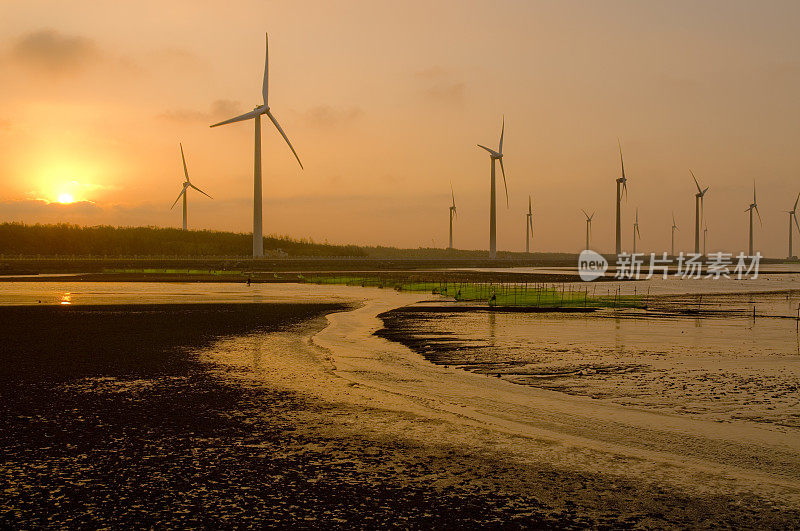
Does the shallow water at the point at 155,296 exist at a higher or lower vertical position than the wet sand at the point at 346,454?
higher

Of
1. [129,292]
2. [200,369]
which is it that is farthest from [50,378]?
[129,292]

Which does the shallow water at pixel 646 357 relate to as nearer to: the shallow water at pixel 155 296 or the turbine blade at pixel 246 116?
the shallow water at pixel 155 296

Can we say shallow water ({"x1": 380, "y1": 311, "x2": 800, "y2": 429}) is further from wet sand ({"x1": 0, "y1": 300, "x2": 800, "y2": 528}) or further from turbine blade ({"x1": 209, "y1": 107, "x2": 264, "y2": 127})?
turbine blade ({"x1": 209, "y1": 107, "x2": 264, "y2": 127})

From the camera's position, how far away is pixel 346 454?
12.6 metres

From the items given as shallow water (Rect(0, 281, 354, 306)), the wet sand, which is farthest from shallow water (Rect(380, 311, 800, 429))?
shallow water (Rect(0, 281, 354, 306))

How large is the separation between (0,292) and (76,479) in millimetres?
57159

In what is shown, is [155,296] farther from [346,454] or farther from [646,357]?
[346,454]

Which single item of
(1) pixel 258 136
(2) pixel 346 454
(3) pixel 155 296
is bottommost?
(2) pixel 346 454

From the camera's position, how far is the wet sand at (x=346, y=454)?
9.80m

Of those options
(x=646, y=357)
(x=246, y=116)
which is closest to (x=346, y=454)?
(x=646, y=357)

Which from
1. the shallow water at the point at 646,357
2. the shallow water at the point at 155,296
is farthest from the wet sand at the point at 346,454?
the shallow water at the point at 155,296

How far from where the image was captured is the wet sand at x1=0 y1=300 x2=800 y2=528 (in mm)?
9805

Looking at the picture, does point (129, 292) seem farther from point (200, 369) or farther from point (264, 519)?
point (264, 519)

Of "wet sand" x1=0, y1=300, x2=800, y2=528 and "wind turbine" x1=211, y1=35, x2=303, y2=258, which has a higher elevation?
"wind turbine" x1=211, y1=35, x2=303, y2=258
